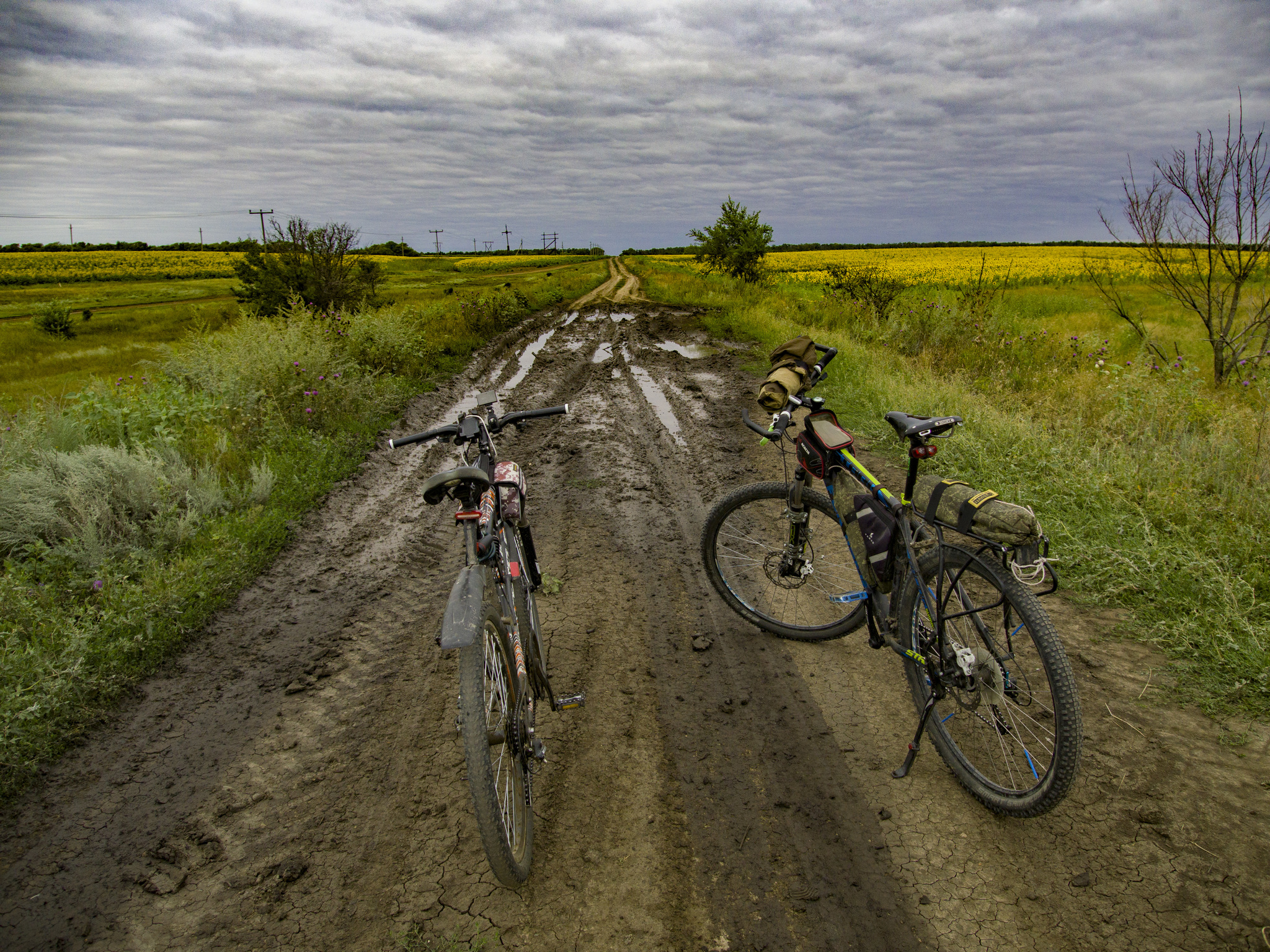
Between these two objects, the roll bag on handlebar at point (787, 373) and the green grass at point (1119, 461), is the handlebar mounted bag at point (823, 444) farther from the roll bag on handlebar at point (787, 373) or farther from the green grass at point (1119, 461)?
the green grass at point (1119, 461)

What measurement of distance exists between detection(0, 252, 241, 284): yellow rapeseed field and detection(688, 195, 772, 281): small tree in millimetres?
38420

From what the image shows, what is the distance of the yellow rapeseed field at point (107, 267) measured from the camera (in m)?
53.9

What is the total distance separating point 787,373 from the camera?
3.32 m

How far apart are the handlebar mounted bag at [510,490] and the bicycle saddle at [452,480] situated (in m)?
0.60

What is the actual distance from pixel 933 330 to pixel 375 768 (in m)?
11.7

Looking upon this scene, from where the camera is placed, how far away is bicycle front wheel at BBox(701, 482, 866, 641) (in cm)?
368

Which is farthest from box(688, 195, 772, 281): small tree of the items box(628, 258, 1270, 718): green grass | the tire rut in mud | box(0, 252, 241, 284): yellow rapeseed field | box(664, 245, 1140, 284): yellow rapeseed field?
box(0, 252, 241, 284): yellow rapeseed field

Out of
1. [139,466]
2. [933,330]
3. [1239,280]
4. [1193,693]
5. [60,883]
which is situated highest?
[1239,280]

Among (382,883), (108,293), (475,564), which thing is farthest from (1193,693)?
(108,293)

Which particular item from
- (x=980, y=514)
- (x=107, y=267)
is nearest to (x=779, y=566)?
(x=980, y=514)

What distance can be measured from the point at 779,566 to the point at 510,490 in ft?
5.92

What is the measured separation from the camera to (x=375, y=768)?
114 inches

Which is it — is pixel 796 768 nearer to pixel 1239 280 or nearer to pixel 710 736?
pixel 710 736

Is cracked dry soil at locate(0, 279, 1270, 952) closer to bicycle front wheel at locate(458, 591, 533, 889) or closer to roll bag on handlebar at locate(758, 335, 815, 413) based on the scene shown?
bicycle front wheel at locate(458, 591, 533, 889)
